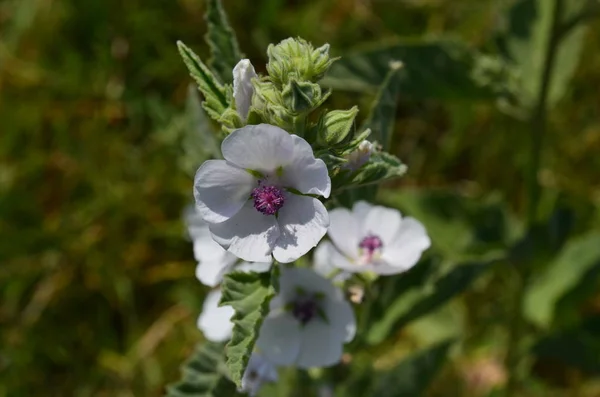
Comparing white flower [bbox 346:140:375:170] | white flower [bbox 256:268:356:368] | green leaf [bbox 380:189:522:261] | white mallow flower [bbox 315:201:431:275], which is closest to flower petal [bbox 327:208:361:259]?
white mallow flower [bbox 315:201:431:275]

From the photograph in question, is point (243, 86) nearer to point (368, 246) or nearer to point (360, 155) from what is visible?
point (360, 155)

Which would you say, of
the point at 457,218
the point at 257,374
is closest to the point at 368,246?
the point at 257,374

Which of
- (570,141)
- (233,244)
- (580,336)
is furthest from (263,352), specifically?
(570,141)

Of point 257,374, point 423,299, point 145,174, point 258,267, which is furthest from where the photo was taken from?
point 145,174

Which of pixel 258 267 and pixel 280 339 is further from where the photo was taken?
pixel 280 339

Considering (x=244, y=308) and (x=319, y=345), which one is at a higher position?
(x=244, y=308)

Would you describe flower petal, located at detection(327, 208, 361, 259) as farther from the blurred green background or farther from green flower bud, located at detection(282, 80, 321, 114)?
the blurred green background

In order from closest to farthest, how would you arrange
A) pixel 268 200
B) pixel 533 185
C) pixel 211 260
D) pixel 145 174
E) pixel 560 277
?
Result: pixel 268 200 → pixel 211 260 → pixel 533 185 → pixel 560 277 → pixel 145 174
